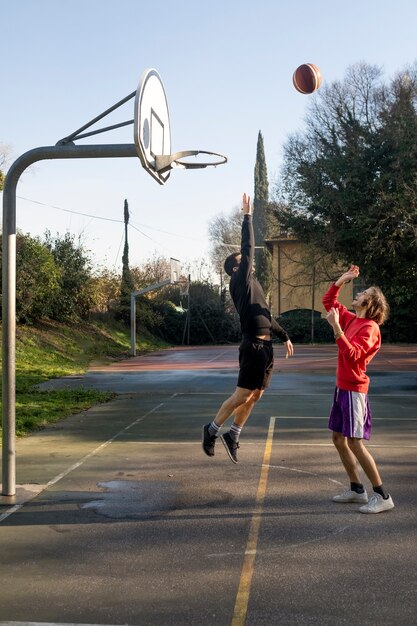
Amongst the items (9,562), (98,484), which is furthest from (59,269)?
(9,562)

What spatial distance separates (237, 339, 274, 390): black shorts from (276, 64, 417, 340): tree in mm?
28177

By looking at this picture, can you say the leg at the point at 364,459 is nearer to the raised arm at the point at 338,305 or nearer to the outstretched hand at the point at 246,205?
the raised arm at the point at 338,305

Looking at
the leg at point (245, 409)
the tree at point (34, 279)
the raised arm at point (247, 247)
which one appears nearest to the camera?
the raised arm at point (247, 247)

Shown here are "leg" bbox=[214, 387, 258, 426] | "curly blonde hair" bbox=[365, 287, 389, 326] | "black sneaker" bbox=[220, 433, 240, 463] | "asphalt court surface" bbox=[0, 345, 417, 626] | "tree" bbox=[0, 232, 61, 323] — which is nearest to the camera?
"asphalt court surface" bbox=[0, 345, 417, 626]

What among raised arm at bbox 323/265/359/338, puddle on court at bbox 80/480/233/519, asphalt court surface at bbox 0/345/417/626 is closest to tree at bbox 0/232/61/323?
asphalt court surface at bbox 0/345/417/626

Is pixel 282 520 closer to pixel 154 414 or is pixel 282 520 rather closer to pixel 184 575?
pixel 184 575

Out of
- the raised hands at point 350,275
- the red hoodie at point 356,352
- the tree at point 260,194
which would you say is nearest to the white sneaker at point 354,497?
the red hoodie at point 356,352

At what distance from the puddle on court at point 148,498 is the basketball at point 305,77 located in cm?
893

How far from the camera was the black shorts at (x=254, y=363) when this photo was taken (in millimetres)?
6992

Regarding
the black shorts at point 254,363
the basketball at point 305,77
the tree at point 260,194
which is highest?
the tree at point 260,194

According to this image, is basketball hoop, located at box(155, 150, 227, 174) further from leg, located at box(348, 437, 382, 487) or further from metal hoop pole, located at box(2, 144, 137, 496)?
leg, located at box(348, 437, 382, 487)

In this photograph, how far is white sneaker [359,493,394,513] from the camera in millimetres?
6285

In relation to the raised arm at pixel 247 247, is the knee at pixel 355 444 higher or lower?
lower

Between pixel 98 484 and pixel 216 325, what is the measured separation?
41.7 meters
